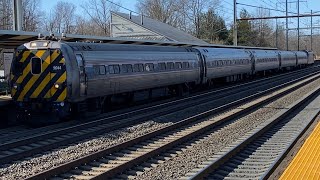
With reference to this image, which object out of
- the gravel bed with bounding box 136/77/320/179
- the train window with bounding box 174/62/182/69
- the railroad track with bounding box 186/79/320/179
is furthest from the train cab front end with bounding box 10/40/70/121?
the train window with bounding box 174/62/182/69

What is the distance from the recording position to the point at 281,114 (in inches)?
670

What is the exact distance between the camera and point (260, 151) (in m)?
11.5

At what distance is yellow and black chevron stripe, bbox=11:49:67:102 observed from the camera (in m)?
14.8

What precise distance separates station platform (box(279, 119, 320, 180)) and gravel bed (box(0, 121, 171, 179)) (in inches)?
179

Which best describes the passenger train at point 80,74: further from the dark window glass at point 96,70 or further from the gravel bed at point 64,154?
the gravel bed at point 64,154

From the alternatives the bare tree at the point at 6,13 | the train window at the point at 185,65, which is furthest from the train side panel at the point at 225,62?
the bare tree at the point at 6,13

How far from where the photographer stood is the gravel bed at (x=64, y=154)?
9055mm

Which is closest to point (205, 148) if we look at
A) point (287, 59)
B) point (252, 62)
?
point (252, 62)

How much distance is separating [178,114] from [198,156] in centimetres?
686

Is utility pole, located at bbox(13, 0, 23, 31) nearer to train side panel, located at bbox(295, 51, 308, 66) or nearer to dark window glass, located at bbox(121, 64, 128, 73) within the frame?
dark window glass, located at bbox(121, 64, 128, 73)

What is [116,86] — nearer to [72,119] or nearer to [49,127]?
[72,119]

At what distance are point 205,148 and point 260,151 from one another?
1383mm

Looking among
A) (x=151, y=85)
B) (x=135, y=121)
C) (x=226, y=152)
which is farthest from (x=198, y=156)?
(x=151, y=85)

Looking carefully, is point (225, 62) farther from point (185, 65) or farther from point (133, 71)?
point (133, 71)
